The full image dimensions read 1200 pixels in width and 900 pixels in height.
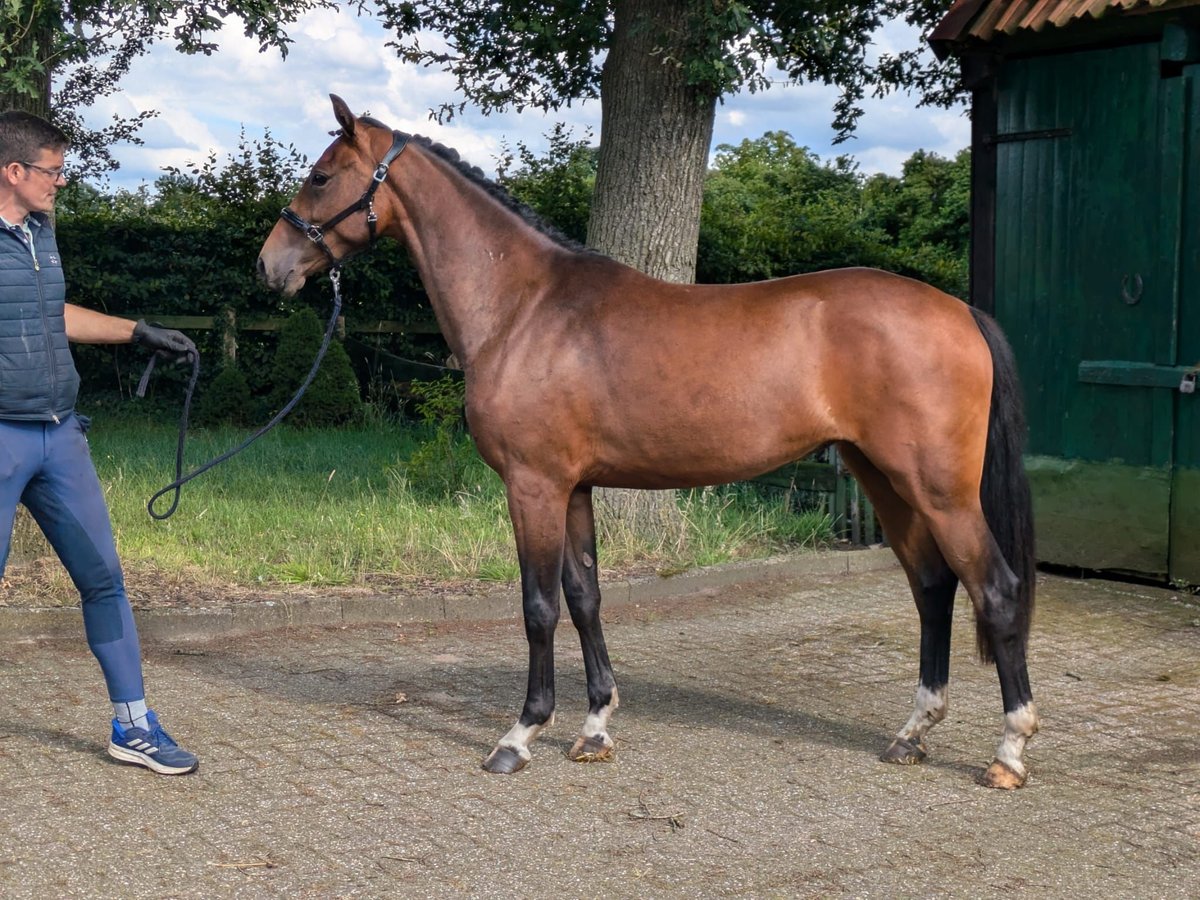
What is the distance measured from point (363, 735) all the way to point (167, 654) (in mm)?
1788

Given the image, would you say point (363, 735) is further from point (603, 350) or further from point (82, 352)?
point (82, 352)

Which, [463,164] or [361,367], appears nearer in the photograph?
[463,164]

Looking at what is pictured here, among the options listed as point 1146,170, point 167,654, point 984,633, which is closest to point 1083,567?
point 1146,170

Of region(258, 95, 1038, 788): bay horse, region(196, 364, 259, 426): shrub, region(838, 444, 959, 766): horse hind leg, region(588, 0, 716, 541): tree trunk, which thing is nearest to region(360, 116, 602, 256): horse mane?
region(258, 95, 1038, 788): bay horse

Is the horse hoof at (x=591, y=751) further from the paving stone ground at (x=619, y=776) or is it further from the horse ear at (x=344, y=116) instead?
the horse ear at (x=344, y=116)

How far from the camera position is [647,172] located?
8.41m

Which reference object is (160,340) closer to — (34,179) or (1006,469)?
(34,179)

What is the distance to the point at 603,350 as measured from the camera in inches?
195

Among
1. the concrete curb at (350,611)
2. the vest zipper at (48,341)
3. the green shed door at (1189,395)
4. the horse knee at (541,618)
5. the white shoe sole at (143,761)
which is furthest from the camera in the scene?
the green shed door at (1189,395)

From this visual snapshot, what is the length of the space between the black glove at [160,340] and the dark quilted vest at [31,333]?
25cm

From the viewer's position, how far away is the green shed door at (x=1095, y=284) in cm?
796

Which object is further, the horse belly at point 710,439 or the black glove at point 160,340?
the horse belly at point 710,439

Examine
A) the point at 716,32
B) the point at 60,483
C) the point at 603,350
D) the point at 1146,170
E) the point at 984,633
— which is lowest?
the point at 984,633

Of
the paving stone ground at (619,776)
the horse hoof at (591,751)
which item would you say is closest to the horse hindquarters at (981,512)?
the paving stone ground at (619,776)
